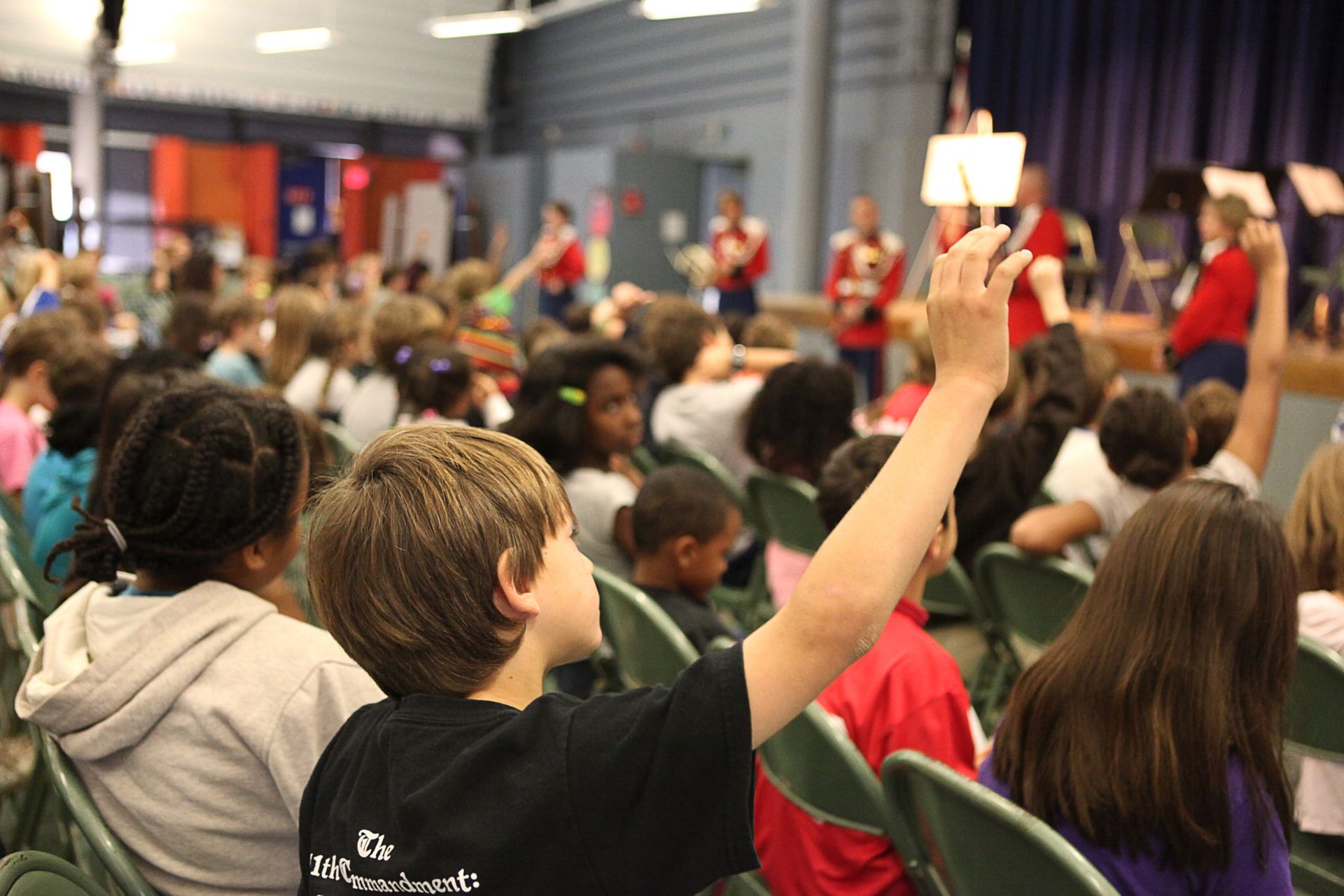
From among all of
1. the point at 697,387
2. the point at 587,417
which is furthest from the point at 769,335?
the point at 587,417

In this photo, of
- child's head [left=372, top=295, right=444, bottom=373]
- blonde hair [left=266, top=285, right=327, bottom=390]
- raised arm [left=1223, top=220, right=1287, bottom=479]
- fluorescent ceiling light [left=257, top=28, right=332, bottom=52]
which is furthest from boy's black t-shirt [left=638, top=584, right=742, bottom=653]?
fluorescent ceiling light [left=257, top=28, right=332, bottom=52]

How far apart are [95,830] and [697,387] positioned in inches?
111

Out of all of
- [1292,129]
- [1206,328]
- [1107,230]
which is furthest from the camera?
[1107,230]

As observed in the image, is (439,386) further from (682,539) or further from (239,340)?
(239,340)

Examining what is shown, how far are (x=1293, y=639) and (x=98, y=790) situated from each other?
1.45 metres

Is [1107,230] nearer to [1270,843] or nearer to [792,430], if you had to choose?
[792,430]

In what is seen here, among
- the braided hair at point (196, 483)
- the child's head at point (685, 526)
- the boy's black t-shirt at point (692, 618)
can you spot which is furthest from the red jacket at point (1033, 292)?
the braided hair at point (196, 483)

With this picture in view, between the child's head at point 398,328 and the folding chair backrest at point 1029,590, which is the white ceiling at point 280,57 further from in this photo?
the folding chair backrest at point 1029,590

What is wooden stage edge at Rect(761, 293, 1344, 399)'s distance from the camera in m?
5.24

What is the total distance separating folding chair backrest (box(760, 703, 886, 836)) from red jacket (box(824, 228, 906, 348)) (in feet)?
21.4

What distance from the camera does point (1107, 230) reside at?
927 cm

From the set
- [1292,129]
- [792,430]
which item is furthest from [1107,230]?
[792,430]

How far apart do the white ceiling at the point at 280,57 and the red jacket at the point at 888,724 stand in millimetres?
13168

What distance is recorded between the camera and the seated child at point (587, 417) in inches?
109
